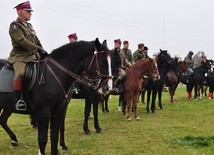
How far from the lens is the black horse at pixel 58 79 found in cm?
725

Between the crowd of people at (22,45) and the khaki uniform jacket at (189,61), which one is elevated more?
the khaki uniform jacket at (189,61)

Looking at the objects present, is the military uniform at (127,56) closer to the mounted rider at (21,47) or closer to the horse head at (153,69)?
A: the horse head at (153,69)

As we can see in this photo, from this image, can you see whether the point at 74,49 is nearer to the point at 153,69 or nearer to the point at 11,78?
the point at 11,78

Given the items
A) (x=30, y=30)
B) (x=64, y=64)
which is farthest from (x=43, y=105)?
(x=30, y=30)

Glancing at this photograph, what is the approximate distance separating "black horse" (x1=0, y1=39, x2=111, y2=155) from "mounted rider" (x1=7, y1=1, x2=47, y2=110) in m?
0.22

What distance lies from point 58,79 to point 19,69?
2.61 ft

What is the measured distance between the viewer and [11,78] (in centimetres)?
764

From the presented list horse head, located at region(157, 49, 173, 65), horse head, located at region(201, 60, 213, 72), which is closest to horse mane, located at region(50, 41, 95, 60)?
horse head, located at region(157, 49, 173, 65)

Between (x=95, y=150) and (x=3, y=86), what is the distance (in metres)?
3.03

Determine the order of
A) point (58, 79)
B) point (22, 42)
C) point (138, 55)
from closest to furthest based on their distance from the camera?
point (22, 42), point (58, 79), point (138, 55)

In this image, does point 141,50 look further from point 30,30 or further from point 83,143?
point 30,30

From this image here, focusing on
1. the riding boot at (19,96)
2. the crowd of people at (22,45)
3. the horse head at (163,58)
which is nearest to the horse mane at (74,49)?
the crowd of people at (22,45)

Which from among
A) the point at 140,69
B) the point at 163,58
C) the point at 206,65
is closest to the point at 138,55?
the point at 163,58

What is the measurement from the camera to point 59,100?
7352mm
